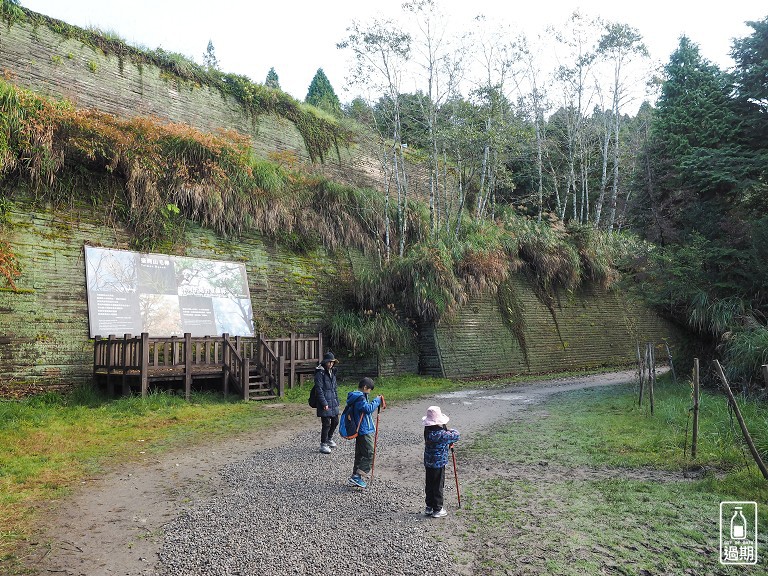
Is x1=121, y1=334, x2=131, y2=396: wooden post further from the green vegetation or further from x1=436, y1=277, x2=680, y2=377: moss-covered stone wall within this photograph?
x1=436, y1=277, x2=680, y2=377: moss-covered stone wall

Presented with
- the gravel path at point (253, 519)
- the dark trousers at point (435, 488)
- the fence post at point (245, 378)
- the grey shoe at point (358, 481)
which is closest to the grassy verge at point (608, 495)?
the dark trousers at point (435, 488)

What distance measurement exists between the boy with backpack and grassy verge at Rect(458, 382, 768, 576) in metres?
1.06

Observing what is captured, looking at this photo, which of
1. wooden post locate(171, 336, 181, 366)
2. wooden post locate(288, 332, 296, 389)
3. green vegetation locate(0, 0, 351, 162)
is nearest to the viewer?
wooden post locate(171, 336, 181, 366)

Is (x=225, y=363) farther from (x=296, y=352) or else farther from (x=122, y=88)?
(x=122, y=88)

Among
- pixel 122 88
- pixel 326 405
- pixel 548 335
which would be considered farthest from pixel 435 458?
pixel 548 335

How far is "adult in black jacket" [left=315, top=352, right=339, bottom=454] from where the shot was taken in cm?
706

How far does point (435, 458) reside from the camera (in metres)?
4.74

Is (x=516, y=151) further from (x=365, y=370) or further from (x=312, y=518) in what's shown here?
(x=312, y=518)

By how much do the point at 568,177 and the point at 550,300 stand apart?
911cm

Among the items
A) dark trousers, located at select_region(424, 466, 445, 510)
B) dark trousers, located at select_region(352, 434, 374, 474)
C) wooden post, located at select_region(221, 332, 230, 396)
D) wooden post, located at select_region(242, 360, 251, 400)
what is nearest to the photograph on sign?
wooden post, located at select_region(221, 332, 230, 396)

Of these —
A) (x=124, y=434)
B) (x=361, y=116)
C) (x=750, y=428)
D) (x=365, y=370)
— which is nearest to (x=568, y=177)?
(x=361, y=116)

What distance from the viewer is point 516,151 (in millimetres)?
19828

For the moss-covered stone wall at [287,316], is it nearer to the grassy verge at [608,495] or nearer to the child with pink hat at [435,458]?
the grassy verge at [608,495]

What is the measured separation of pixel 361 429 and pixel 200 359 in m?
6.65
